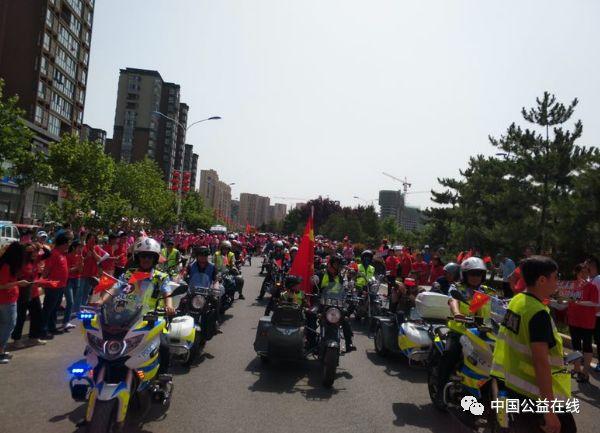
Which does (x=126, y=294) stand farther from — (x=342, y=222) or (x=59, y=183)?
(x=342, y=222)

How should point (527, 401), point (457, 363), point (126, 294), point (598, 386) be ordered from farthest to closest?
point (598, 386)
point (457, 363)
point (126, 294)
point (527, 401)

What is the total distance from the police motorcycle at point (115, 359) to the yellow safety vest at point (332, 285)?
320 cm

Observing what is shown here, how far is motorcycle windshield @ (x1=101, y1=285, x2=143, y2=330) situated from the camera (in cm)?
425

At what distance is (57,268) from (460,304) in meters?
6.71

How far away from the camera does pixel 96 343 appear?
13.6ft

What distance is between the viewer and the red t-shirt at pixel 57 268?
8.37 metres

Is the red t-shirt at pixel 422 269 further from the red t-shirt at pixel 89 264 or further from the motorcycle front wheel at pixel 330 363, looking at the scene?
the red t-shirt at pixel 89 264

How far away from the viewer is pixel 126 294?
4.52m

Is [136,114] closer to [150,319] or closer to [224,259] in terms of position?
[224,259]

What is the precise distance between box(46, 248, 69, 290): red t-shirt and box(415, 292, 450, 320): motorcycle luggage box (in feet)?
19.9

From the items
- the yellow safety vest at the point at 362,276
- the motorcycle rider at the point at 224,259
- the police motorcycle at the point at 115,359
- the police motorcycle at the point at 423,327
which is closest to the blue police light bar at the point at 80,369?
the police motorcycle at the point at 115,359

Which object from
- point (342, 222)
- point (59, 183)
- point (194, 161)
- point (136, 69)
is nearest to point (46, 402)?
point (59, 183)

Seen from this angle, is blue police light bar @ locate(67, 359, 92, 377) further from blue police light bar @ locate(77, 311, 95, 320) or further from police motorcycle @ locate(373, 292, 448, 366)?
police motorcycle @ locate(373, 292, 448, 366)

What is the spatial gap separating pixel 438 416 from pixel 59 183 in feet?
101
